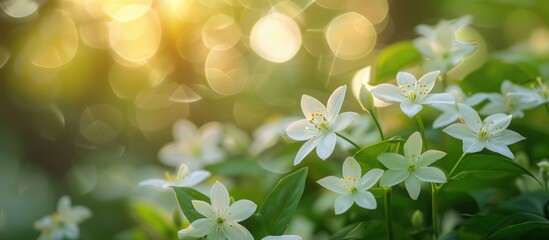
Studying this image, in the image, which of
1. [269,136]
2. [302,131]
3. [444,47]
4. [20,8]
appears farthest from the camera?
[20,8]

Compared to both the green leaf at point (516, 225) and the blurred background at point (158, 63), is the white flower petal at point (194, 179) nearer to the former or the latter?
the green leaf at point (516, 225)

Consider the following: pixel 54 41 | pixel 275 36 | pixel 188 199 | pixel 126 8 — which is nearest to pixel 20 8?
pixel 54 41

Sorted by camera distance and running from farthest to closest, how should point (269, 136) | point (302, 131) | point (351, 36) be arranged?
point (351, 36) < point (269, 136) < point (302, 131)

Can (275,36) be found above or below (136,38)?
below

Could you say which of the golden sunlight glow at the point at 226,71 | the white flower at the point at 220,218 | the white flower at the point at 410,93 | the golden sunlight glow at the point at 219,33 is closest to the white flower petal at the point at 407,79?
the white flower at the point at 410,93

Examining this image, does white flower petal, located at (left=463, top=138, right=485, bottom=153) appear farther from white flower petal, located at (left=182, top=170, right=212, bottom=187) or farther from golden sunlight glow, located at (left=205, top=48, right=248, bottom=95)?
golden sunlight glow, located at (left=205, top=48, right=248, bottom=95)

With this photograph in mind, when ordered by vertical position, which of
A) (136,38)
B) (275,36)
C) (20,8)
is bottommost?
(275,36)

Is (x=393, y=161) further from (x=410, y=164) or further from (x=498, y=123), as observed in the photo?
(x=498, y=123)

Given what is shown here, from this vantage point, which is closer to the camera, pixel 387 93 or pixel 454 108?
pixel 387 93

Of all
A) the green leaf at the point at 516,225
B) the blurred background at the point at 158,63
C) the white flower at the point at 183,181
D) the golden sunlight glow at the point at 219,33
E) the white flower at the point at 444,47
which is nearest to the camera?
the green leaf at the point at 516,225
